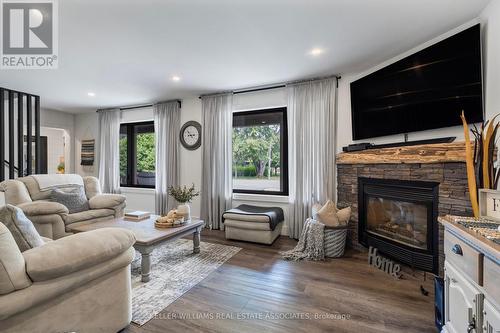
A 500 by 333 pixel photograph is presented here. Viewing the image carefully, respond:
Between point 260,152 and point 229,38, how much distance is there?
2039 millimetres

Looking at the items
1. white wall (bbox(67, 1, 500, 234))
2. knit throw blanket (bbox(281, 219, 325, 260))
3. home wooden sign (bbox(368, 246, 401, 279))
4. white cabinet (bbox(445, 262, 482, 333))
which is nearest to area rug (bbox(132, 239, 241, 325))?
knit throw blanket (bbox(281, 219, 325, 260))

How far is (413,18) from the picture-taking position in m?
2.06

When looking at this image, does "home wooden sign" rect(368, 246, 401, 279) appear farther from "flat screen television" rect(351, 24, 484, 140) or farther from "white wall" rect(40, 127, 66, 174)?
"white wall" rect(40, 127, 66, 174)

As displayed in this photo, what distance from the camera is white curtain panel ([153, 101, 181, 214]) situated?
4480 millimetres

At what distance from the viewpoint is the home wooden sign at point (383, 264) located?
243 cm

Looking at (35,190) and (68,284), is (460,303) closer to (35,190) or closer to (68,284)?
(68,284)

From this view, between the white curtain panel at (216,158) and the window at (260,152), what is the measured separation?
225mm

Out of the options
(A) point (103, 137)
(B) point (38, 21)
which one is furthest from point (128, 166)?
(B) point (38, 21)

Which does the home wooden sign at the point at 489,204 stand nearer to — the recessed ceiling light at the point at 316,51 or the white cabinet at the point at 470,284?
the white cabinet at the point at 470,284

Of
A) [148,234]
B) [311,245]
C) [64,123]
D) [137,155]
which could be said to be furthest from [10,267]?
[64,123]

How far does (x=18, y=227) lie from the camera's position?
133 cm

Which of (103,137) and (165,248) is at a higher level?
(103,137)

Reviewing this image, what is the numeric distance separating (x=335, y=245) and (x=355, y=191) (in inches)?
29.6

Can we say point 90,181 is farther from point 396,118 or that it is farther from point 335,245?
point 396,118
